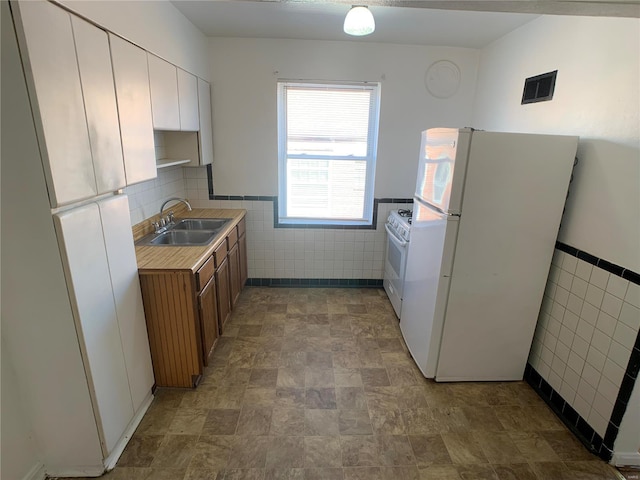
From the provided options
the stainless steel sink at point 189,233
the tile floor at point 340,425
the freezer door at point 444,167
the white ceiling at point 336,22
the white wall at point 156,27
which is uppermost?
the white ceiling at point 336,22

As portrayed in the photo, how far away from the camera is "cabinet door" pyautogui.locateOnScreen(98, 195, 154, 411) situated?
1.69m

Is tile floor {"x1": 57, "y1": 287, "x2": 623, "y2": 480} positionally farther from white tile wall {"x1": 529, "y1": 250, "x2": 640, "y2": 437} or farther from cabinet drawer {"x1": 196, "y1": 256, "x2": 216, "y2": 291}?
cabinet drawer {"x1": 196, "y1": 256, "x2": 216, "y2": 291}

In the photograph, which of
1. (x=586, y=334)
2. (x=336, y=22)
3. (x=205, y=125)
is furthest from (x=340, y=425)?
(x=336, y=22)

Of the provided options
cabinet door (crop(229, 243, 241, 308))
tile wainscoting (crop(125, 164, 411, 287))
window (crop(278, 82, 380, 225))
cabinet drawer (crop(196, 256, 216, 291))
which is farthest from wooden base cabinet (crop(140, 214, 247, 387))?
window (crop(278, 82, 380, 225))

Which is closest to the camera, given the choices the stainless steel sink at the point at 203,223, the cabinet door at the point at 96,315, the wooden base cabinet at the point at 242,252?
the cabinet door at the point at 96,315

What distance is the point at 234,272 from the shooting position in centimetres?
313

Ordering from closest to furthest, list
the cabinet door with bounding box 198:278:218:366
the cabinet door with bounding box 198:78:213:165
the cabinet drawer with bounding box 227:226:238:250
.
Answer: the cabinet door with bounding box 198:278:218:366
the cabinet drawer with bounding box 227:226:238:250
the cabinet door with bounding box 198:78:213:165

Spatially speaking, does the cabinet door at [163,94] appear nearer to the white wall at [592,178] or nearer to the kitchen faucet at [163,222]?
the kitchen faucet at [163,222]

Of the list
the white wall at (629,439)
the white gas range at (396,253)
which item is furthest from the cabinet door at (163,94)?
the white wall at (629,439)

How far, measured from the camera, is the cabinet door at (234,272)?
2.99 m

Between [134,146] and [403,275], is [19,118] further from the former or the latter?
[403,275]

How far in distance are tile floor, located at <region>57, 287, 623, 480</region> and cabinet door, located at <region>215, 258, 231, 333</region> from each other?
22 cm

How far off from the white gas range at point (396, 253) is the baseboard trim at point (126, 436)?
2.12m

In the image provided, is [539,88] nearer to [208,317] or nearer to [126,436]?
[208,317]
